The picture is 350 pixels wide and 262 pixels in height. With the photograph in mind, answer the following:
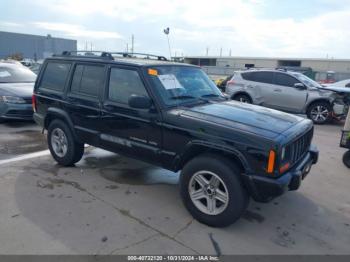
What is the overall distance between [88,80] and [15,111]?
14.1 ft

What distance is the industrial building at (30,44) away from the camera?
79.7m

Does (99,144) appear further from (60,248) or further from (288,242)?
(288,242)

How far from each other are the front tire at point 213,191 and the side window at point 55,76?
280cm

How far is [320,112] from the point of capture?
1058cm

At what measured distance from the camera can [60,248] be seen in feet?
10.2

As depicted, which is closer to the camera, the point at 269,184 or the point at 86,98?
the point at 269,184

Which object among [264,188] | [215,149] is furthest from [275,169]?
[215,149]

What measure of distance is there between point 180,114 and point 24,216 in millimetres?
2180

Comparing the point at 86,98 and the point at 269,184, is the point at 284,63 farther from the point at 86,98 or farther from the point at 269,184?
the point at 269,184

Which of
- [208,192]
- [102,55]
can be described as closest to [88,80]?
[102,55]

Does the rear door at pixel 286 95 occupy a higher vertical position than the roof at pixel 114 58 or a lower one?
lower

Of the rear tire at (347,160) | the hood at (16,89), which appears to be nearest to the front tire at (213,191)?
the rear tire at (347,160)

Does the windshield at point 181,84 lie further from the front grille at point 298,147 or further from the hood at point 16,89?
the hood at point 16,89

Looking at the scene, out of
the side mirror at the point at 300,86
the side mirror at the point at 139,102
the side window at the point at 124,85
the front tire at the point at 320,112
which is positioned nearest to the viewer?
the side mirror at the point at 139,102
